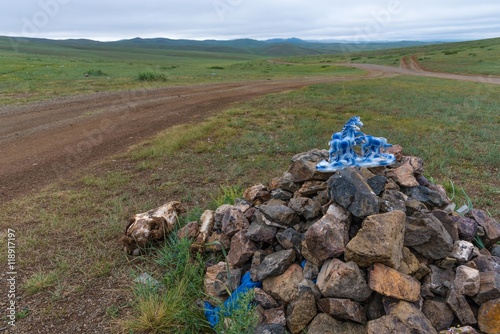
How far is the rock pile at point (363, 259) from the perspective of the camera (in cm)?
282

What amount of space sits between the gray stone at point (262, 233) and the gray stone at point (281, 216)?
0.07m

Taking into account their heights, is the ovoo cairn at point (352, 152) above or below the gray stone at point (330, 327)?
Answer: above

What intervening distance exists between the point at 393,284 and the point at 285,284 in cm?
89

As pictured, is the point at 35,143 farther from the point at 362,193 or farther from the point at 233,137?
the point at 362,193

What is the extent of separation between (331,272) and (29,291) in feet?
10.0

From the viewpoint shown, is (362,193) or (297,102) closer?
(362,193)

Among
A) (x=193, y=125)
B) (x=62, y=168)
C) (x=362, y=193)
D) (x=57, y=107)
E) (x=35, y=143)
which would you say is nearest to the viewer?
(x=362, y=193)

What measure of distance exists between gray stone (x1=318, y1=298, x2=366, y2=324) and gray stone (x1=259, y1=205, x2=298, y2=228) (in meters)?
0.92

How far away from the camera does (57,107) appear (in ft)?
44.8

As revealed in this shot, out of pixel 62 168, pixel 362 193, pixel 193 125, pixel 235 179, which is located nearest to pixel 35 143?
pixel 62 168

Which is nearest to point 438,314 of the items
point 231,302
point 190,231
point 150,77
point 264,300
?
point 264,300

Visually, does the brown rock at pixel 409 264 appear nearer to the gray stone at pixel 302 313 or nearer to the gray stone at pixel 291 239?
the gray stone at pixel 302 313

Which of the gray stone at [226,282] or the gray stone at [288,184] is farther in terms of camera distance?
the gray stone at [288,184]

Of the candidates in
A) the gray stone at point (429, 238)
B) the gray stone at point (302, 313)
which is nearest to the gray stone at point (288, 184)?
the gray stone at point (429, 238)
